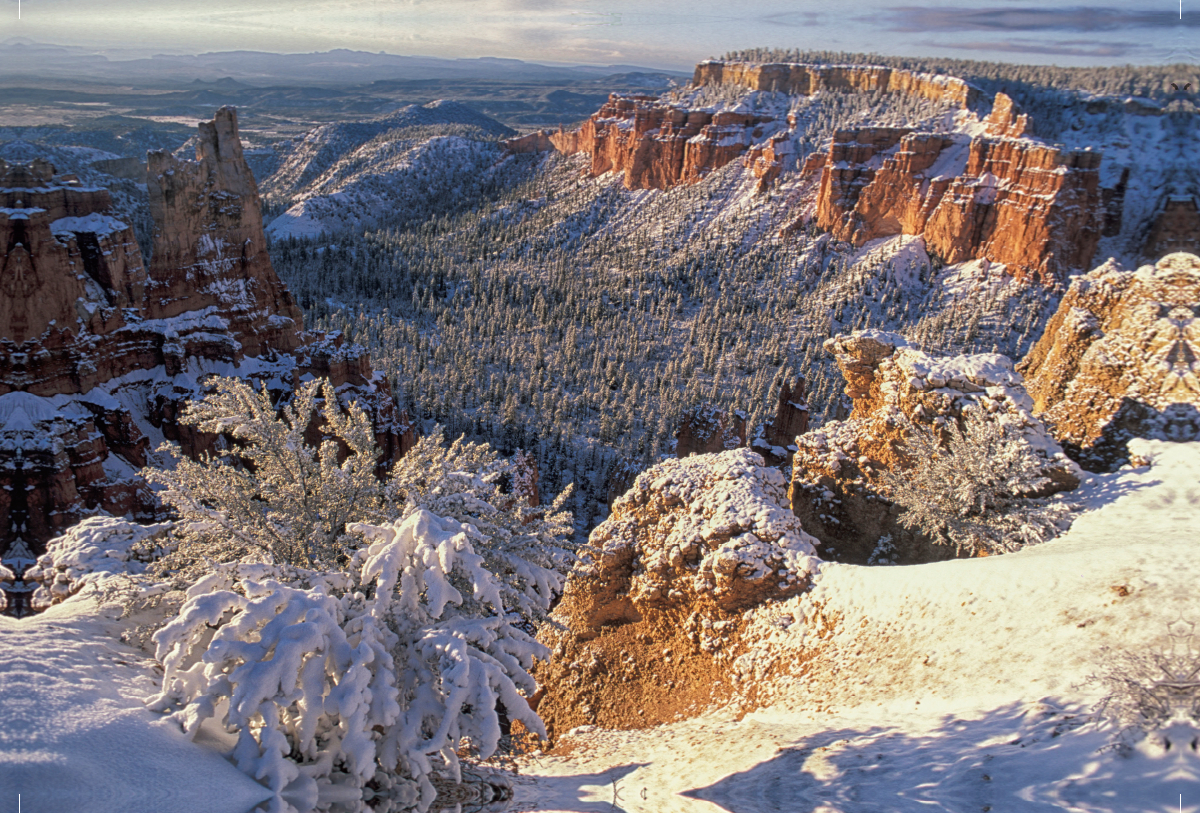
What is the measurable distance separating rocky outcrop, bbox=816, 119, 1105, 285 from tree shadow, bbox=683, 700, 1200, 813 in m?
95.2

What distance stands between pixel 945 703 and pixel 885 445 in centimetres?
1069

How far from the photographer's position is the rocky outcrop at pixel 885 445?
1800 centimetres

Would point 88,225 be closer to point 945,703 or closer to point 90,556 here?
point 90,556

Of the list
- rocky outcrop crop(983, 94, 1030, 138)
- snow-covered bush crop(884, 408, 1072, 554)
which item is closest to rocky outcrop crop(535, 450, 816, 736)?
snow-covered bush crop(884, 408, 1072, 554)

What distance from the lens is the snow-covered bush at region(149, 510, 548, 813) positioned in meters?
6.33

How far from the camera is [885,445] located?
63.0 feet

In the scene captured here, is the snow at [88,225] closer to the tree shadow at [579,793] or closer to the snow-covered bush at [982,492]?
the tree shadow at [579,793]

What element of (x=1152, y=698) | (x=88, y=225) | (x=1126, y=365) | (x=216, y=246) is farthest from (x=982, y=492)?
(x=216, y=246)

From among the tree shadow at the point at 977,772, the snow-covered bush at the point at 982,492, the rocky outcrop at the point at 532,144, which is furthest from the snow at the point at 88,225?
the rocky outcrop at the point at 532,144

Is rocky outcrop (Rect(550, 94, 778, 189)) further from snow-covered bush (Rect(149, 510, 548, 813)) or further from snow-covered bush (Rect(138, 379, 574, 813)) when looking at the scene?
snow-covered bush (Rect(149, 510, 548, 813))

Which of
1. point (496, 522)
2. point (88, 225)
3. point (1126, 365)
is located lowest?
point (496, 522)

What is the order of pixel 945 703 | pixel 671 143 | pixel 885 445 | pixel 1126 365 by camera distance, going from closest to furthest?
1. pixel 945 703
2. pixel 1126 365
3. pixel 885 445
4. pixel 671 143

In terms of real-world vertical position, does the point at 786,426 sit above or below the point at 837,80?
below

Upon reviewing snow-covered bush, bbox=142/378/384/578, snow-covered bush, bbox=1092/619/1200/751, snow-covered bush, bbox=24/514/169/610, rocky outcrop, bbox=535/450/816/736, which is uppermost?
snow-covered bush, bbox=142/378/384/578
